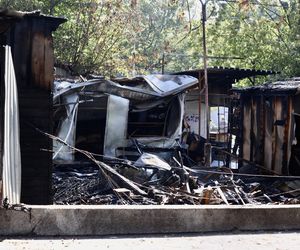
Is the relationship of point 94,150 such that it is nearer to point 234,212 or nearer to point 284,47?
point 234,212

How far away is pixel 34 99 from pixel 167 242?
11.1 ft

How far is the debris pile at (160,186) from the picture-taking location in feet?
26.1

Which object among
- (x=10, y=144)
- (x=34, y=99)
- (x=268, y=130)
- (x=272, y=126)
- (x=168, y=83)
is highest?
(x=168, y=83)

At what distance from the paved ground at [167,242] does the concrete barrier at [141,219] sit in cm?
15

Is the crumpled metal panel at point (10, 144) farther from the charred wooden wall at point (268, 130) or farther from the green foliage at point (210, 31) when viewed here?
the green foliage at point (210, 31)

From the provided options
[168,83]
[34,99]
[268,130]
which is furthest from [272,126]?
[34,99]

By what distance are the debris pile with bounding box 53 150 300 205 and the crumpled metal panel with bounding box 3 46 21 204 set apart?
1.91 metres

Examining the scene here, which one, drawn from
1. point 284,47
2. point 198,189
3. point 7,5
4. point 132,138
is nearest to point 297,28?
point 284,47

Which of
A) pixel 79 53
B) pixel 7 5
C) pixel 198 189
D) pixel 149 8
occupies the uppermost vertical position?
pixel 149 8

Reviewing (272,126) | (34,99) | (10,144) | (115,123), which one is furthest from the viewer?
(115,123)

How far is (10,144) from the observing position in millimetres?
5820

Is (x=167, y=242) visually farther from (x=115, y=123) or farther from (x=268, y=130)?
(x=115, y=123)

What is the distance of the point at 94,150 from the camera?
566 inches

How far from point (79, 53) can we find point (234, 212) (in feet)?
53.9
